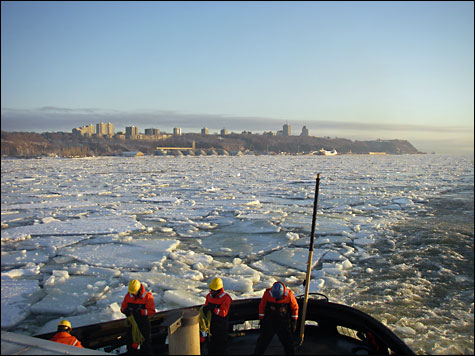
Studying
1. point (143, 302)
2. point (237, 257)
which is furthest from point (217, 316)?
point (237, 257)

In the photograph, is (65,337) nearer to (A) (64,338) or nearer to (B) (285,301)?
(A) (64,338)

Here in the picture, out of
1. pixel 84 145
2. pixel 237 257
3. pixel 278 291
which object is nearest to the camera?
pixel 278 291

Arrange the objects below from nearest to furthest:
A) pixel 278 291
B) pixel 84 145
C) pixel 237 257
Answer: pixel 278 291 → pixel 237 257 → pixel 84 145

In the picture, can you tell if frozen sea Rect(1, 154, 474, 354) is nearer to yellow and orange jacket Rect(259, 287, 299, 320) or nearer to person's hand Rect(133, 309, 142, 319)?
person's hand Rect(133, 309, 142, 319)

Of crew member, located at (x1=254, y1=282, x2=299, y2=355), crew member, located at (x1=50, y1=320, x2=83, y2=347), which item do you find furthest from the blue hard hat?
crew member, located at (x1=50, y1=320, x2=83, y2=347)

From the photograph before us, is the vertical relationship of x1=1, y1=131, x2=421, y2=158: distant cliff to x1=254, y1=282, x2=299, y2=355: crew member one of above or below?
above

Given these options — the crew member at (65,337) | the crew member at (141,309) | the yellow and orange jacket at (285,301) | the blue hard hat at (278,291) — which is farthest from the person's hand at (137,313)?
the blue hard hat at (278,291)

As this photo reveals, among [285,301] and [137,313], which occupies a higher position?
[285,301]
